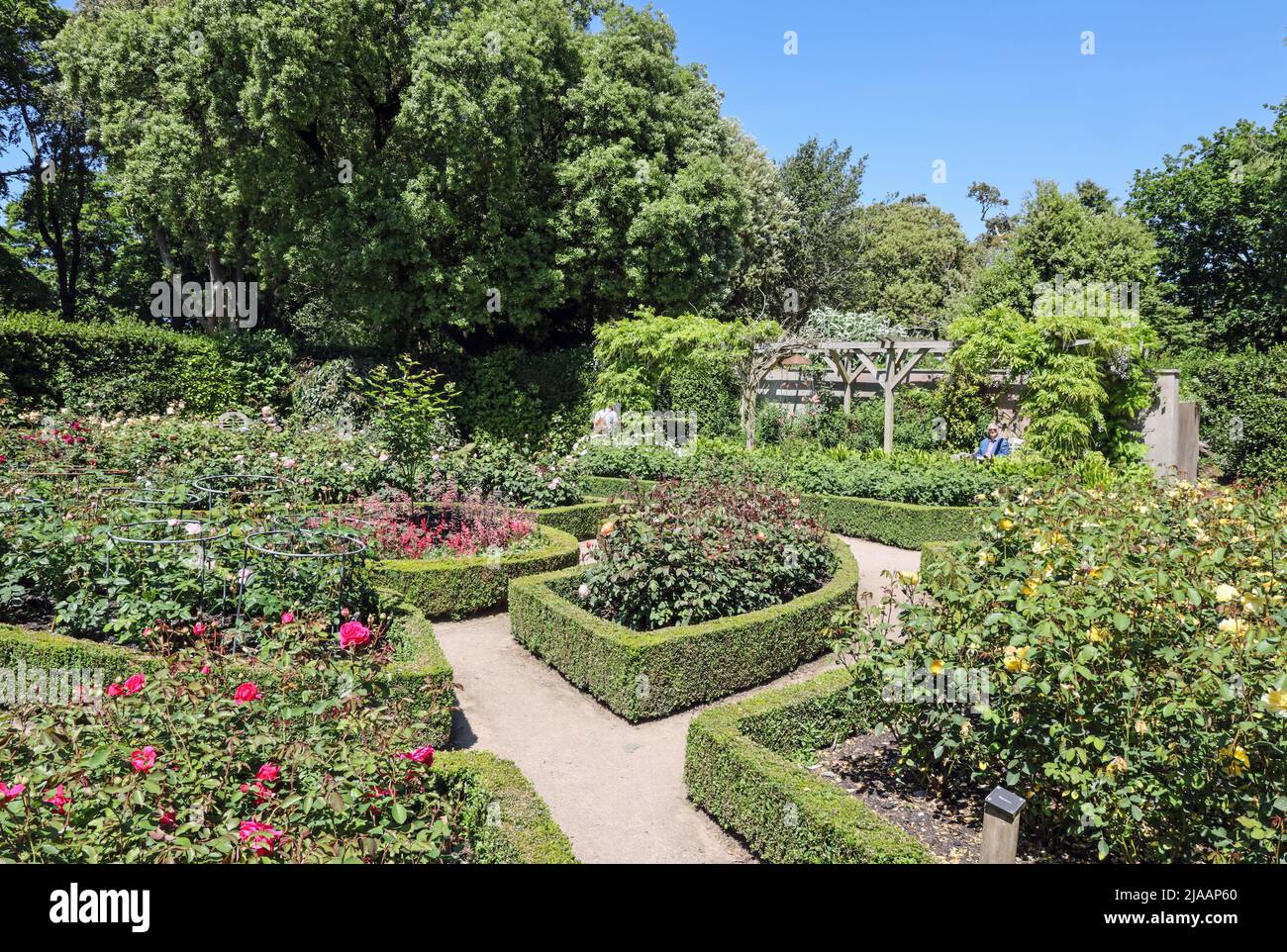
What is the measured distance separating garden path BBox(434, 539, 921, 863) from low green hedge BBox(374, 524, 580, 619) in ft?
1.16

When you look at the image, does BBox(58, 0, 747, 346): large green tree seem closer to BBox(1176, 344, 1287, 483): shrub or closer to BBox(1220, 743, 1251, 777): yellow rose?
BBox(1176, 344, 1287, 483): shrub

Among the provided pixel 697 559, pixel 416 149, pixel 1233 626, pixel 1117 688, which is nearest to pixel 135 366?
pixel 416 149

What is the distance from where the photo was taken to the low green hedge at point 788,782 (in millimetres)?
3232

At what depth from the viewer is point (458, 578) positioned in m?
7.27

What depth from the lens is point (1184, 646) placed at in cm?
301

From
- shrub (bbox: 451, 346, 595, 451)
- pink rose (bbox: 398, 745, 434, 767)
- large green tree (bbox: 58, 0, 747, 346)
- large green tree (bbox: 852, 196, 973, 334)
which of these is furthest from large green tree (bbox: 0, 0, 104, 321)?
large green tree (bbox: 852, 196, 973, 334)

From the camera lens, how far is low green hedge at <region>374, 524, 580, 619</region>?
23.2 feet

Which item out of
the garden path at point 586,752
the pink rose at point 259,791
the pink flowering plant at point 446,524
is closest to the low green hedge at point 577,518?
the pink flowering plant at point 446,524

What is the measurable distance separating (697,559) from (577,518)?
4.10 m

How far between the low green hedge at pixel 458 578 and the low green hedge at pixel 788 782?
139 inches

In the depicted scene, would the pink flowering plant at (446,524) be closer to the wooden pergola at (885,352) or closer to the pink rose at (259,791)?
the pink rose at (259,791)

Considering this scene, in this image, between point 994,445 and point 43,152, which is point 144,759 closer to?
point 994,445

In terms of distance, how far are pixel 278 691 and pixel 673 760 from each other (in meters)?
2.55
